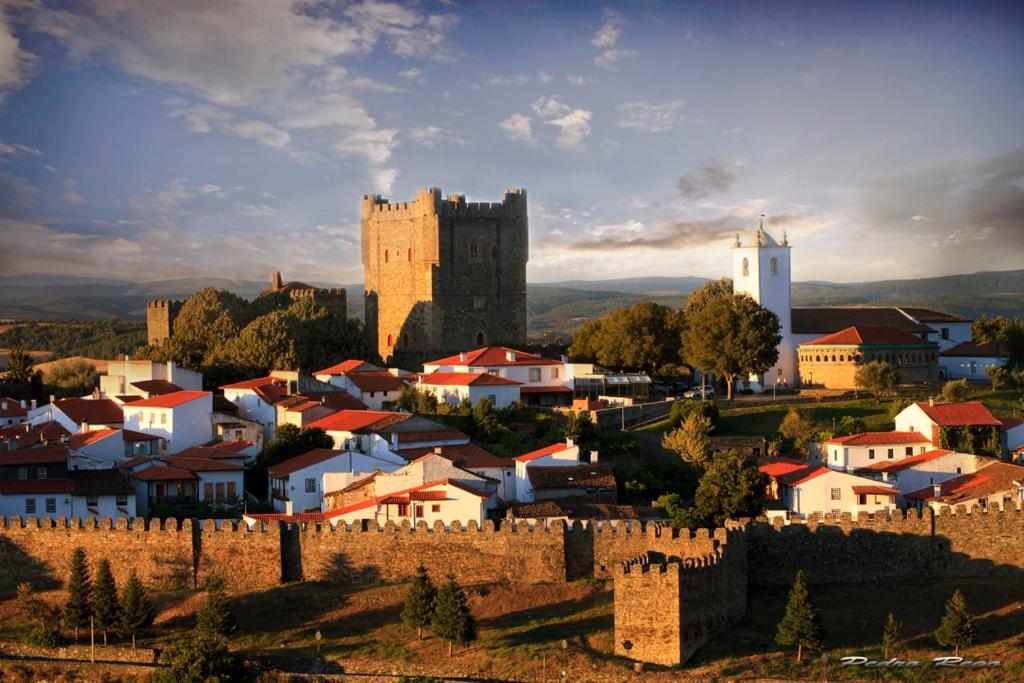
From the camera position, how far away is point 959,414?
4225 centimetres

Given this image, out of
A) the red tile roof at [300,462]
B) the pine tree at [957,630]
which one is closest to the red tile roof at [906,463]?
the pine tree at [957,630]

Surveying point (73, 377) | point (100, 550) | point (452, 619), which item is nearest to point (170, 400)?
point (100, 550)

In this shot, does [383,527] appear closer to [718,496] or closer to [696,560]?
[696,560]

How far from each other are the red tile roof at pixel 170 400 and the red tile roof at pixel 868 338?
2478 centimetres

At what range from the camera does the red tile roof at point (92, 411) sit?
46062 mm

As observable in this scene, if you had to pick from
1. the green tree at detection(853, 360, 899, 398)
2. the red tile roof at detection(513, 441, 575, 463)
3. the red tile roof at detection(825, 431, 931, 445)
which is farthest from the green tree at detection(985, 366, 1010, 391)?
the red tile roof at detection(513, 441, 575, 463)

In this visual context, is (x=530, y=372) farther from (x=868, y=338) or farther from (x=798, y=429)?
(x=868, y=338)

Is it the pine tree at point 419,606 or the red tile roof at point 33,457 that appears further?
the red tile roof at point 33,457

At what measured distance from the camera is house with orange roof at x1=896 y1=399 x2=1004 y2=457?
40.9 meters

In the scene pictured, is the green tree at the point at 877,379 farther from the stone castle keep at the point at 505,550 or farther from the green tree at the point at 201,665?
the green tree at the point at 201,665

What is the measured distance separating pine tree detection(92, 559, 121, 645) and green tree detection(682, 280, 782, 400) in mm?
26746

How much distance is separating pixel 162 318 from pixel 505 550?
1540 inches

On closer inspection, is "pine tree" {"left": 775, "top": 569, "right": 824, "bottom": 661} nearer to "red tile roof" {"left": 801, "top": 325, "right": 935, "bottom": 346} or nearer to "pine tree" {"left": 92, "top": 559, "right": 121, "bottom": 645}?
"pine tree" {"left": 92, "top": 559, "right": 121, "bottom": 645}

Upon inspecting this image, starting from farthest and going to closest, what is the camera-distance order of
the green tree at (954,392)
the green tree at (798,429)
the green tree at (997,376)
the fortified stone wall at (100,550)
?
the green tree at (997,376) < the green tree at (954,392) < the green tree at (798,429) < the fortified stone wall at (100,550)
